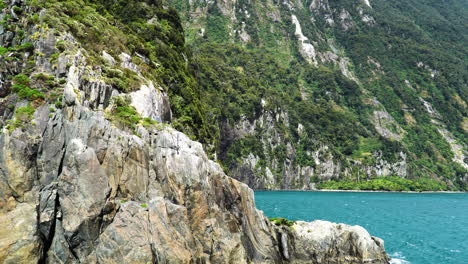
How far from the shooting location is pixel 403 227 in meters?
67.8

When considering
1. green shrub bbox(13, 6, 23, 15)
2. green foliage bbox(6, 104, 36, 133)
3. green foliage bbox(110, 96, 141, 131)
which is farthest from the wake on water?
green shrub bbox(13, 6, 23, 15)

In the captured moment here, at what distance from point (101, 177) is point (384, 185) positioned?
175991mm

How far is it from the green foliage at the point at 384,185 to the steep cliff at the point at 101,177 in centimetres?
14616

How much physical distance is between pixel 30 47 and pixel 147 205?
2034cm

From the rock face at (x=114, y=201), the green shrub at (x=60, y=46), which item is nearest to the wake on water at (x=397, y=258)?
the rock face at (x=114, y=201)

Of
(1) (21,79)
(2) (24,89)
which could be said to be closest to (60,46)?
(1) (21,79)

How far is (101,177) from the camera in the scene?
95.7 feet

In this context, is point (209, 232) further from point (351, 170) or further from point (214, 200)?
point (351, 170)

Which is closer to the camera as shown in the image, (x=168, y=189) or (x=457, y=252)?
(x=168, y=189)

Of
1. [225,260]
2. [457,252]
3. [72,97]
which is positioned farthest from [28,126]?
[457,252]

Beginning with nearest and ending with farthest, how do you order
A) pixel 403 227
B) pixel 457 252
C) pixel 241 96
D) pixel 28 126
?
pixel 28 126
pixel 457 252
pixel 403 227
pixel 241 96

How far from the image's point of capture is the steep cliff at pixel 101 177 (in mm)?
27453

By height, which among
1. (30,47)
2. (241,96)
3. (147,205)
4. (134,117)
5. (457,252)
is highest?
(241,96)

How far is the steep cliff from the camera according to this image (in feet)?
90.1
